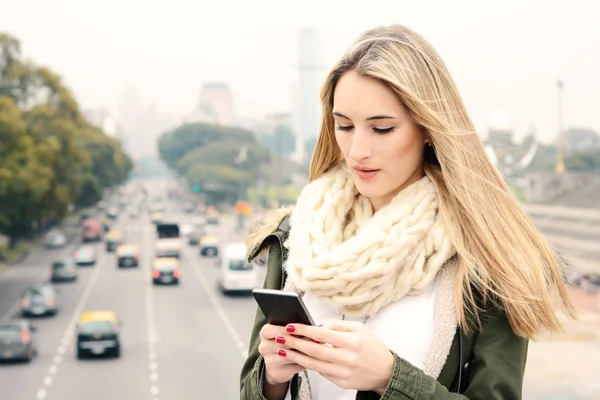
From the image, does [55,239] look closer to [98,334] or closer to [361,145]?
[98,334]

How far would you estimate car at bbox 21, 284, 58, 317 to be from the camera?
12438 mm

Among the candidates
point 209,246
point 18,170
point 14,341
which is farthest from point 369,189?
point 209,246

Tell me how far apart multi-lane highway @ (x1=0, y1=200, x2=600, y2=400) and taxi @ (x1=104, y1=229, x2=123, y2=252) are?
0.45 feet

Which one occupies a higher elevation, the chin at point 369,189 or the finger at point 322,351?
the chin at point 369,189

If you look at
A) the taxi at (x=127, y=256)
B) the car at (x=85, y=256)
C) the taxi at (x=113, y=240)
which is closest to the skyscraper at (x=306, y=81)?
the taxi at (x=127, y=256)

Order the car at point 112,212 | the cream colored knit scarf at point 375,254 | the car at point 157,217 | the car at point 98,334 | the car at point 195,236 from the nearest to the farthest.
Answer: the cream colored knit scarf at point 375,254, the car at point 98,334, the car at point 195,236, the car at point 157,217, the car at point 112,212

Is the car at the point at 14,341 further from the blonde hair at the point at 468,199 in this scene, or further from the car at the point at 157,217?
the blonde hair at the point at 468,199

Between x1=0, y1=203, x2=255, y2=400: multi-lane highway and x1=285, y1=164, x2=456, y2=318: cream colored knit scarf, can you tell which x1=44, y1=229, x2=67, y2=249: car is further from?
x1=285, y1=164, x2=456, y2=318: cream colored knit scarf

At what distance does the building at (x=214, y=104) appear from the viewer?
1823 cm

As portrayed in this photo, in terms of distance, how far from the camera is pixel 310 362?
0.86 meters

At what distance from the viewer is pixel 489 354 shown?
36.2 inches

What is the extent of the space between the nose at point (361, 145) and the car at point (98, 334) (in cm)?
864

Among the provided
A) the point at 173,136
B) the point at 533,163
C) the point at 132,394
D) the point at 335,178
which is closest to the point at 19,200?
the point at 132,394

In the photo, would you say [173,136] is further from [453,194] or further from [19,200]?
[453,194]
